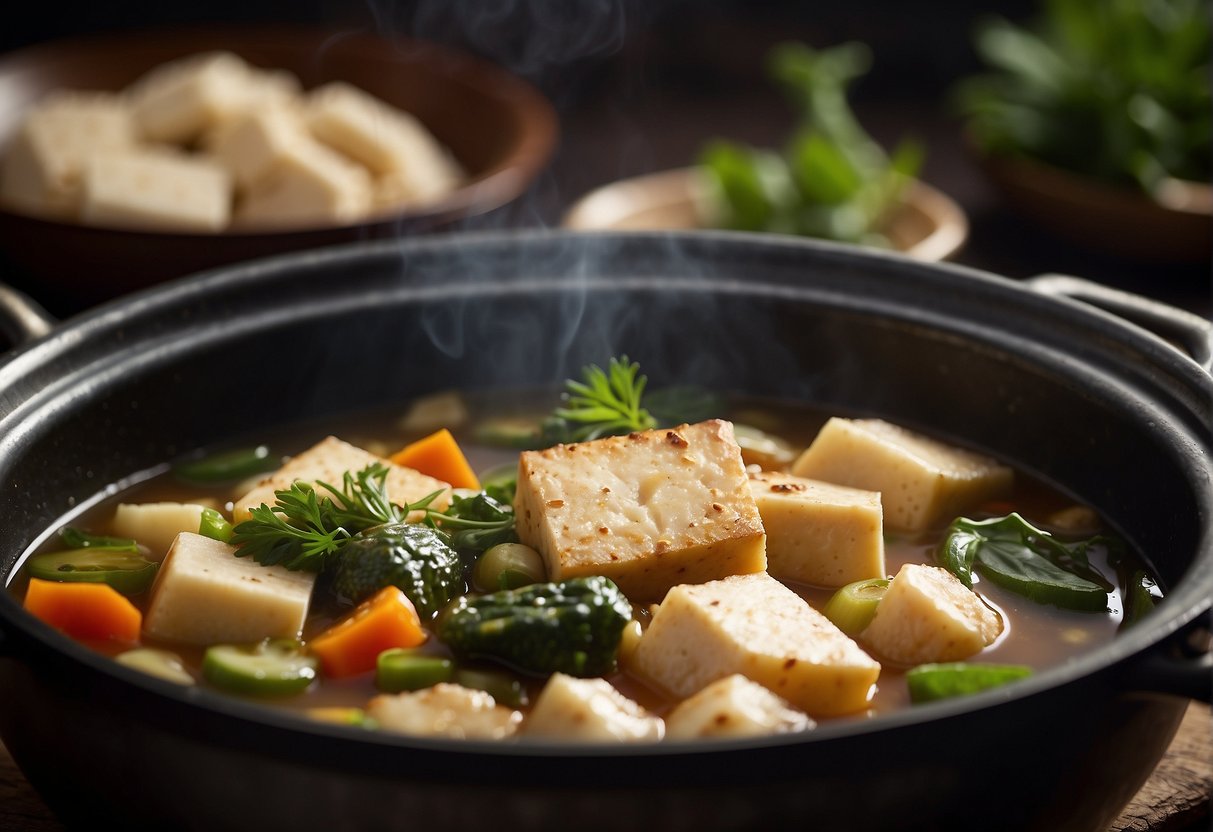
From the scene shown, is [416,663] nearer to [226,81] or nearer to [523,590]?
[523,590]

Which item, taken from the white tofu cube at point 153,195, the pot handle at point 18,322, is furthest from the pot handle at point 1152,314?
the white tofu cube at point 153,195

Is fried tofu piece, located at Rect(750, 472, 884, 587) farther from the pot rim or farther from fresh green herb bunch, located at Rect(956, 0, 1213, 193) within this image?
fresh green herb bunch, located at Rect(956, 0, 1213, 193)

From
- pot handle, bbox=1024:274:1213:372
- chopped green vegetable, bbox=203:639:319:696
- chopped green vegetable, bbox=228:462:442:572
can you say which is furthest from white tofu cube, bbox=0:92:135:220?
pot handle, bbox=1024:274:1213:372

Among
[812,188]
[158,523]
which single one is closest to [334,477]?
[158,523]

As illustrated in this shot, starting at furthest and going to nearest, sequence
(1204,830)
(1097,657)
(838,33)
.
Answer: (838,33), (1204,830), (1097,657)

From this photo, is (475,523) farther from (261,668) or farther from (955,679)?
(955,679)

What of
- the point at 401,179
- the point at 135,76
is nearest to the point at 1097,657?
the point at 401,179
